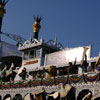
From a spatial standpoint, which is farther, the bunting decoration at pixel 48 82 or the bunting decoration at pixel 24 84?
the bunting decoration at pixel 24 84

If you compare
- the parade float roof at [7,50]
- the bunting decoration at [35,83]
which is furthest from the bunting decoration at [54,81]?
the parade float roof at [7,50]

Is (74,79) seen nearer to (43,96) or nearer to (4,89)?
(43,96)

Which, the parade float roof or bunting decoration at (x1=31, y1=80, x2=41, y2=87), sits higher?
the parade float roof

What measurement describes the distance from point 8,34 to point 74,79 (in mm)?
48540

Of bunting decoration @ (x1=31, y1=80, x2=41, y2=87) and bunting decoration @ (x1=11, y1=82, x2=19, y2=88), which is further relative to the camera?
bunting decoration @ (x1=11, y1=82, x2=19, y2=88)

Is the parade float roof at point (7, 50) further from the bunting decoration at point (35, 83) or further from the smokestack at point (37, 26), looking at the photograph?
the bunting decoration at point (35, 83)

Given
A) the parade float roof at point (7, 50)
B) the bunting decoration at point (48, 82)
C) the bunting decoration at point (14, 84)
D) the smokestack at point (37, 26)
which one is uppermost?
the smokestack at point (37, 26)

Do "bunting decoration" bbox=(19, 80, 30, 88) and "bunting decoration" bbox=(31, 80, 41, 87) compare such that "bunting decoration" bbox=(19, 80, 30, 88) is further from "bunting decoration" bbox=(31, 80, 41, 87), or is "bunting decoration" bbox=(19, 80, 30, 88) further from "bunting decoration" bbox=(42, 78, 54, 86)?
"bunting decoration" bbox=(42, 78, 54, 86)

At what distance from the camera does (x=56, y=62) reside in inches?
1463

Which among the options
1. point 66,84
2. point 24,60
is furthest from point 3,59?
point 66,84

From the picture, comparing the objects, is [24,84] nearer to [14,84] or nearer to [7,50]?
[14,84]

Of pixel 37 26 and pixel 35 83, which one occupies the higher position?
pixel 37 26

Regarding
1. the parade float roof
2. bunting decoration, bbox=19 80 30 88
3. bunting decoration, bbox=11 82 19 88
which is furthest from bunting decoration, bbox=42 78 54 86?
the parade float roof

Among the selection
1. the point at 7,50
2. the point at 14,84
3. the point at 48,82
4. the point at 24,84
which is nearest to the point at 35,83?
the point at 24,84
